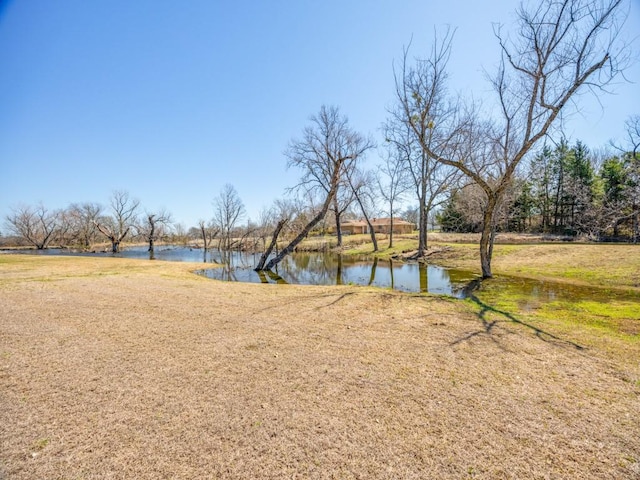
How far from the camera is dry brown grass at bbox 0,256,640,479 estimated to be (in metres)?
2.37

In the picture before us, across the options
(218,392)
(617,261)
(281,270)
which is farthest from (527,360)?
(281,270)

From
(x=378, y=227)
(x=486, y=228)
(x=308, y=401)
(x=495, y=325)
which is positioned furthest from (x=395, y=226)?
(x=308, y=401)

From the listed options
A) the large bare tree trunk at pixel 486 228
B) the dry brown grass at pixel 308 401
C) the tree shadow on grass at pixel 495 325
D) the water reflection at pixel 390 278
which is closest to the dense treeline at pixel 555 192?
the water reflection at pixel 390 278

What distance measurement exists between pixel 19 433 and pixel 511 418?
15.7 ft

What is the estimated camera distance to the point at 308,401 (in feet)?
10.5

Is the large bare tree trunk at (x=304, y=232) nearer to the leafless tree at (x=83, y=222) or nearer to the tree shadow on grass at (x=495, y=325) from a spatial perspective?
the tree shadow on grass at (x=495, y=325)

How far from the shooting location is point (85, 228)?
171 feet

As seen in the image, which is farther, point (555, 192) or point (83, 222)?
point (83, 222)

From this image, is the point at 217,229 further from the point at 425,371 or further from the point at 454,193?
the point at 425,371

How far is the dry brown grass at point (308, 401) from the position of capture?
237 centimetres

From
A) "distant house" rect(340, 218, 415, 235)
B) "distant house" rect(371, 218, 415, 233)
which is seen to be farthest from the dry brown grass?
"distant house" rect(340, 218, 415, 235)

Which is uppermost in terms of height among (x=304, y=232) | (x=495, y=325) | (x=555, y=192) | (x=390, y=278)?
(x=555, y=192)

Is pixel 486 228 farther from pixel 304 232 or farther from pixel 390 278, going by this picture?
pixel 304 232

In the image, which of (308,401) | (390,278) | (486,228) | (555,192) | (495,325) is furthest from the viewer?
(555,192)
